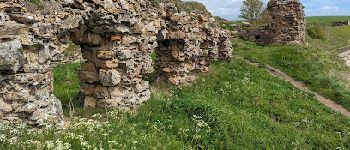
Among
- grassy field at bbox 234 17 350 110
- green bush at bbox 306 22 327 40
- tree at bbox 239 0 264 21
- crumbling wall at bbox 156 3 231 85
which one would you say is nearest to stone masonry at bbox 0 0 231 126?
crumbling wall at bbox 156 3 231 85

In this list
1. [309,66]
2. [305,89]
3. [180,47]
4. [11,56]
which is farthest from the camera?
[309,66]

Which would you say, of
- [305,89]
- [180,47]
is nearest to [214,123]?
[180,47]

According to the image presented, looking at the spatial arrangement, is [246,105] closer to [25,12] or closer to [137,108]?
[137,108]

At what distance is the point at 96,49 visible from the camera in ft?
36.2

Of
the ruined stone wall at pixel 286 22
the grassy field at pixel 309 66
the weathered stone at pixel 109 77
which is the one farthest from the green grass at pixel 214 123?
the ruined stone wall at pixel 286 22

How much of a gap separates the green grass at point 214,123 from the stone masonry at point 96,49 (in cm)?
63

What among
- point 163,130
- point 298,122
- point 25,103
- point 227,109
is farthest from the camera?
point 298,122

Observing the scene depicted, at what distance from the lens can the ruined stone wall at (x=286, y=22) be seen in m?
29.4

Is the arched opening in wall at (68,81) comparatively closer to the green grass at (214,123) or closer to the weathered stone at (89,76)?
the green grass at (214,123)

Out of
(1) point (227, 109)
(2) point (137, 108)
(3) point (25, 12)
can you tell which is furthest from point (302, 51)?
(3) point (25, 12)

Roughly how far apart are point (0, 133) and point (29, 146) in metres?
0.62

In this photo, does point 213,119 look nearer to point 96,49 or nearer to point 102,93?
point 102,93

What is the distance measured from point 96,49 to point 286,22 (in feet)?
69.8

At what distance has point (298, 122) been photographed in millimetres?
13422
